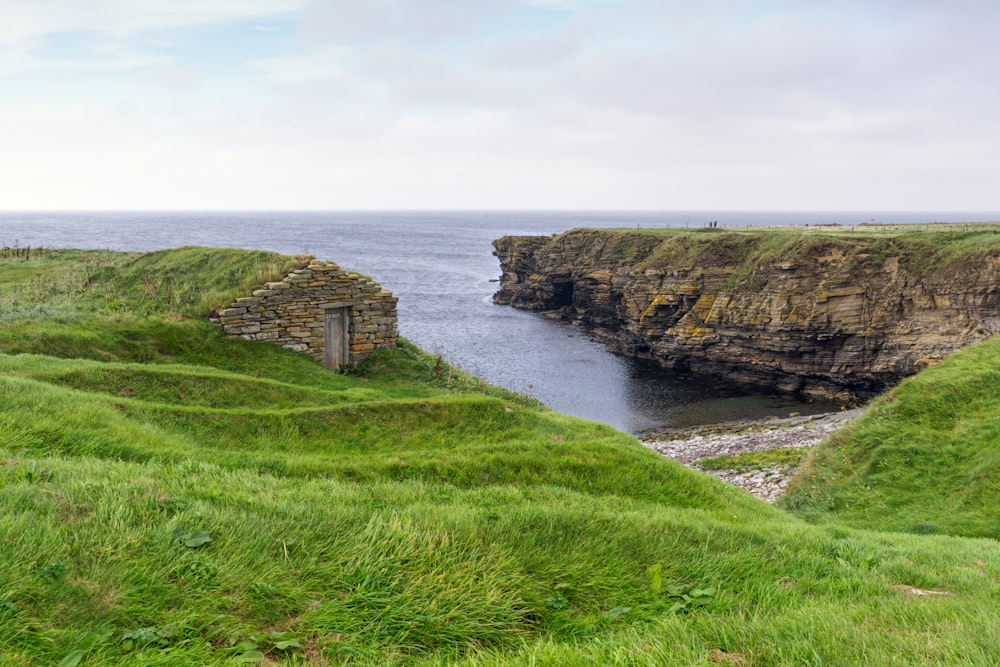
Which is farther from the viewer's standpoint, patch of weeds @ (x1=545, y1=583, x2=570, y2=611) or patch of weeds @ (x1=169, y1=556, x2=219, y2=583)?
patch of weeds @ (x1=545, y1=583, x2=570, y2=611)

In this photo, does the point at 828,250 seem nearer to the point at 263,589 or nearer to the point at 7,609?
the point at 263,589

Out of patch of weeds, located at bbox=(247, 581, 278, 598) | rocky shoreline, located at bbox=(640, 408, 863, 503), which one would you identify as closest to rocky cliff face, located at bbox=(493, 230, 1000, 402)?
rocky shoreline, located at bbox=(640, 408, 863, 503)

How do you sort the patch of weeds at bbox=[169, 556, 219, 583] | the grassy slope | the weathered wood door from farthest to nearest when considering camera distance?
the weathered wood door < the patch of weeds at bbox=[169, 556, 219, 583] < the grassy slope

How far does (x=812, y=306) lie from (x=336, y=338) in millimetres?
35801

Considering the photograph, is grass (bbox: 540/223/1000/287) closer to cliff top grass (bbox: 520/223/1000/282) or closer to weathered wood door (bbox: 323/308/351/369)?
cliff top grass (bbox: 520/223/1000/282)

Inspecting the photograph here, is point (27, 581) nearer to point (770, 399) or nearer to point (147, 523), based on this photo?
point (147, 523)

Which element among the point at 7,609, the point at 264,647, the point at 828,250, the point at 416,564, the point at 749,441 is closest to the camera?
the point at 7,609

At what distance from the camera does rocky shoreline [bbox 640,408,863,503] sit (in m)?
22.3

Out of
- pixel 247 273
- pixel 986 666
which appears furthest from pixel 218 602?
pixel 247 273

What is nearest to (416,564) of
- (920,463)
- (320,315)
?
(920,463)

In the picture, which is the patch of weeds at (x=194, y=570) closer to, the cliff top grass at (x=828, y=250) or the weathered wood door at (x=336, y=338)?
the weathered wood door at (x=336, y=338)

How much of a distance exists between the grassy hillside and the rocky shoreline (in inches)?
134

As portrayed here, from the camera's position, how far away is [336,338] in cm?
2292

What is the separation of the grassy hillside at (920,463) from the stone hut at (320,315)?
15.1m
